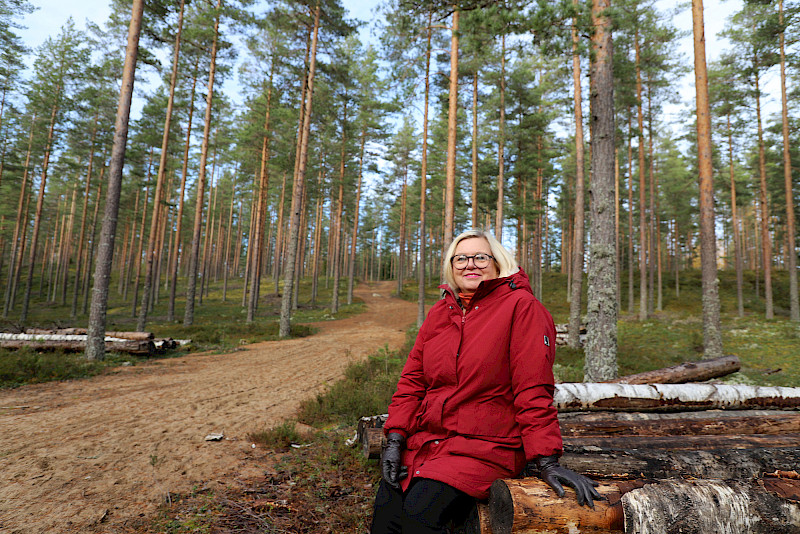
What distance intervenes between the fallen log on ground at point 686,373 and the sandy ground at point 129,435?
18.0 ft

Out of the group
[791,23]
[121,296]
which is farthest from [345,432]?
[121,296]

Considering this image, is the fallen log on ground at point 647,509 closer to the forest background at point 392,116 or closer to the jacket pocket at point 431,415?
the jacket pocket at point 431,415

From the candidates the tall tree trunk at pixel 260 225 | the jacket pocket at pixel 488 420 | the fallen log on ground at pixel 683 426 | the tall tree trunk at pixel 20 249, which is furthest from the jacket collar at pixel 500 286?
the tall tree trunk at pixel 20 249

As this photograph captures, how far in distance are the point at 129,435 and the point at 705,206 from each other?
14112 millimetres

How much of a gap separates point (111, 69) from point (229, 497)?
2322cm

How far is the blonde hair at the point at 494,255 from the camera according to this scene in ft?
8.66

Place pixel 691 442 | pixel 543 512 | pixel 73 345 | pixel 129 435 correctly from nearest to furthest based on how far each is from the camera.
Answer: pixel 543 512 → pixel 691 442 → pixel 129 435 → pixel 73 345

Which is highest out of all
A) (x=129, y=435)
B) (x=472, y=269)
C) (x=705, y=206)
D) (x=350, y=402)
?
(x=705, y=206)

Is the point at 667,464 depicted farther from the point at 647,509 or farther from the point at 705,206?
the point at 705,206

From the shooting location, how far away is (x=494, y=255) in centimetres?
268

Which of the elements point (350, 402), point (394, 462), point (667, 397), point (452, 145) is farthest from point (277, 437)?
point (452, 145)

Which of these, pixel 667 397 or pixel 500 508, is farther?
pixel 667 397

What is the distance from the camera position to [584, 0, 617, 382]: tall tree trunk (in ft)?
21.6

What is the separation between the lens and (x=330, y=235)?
48.0 m
